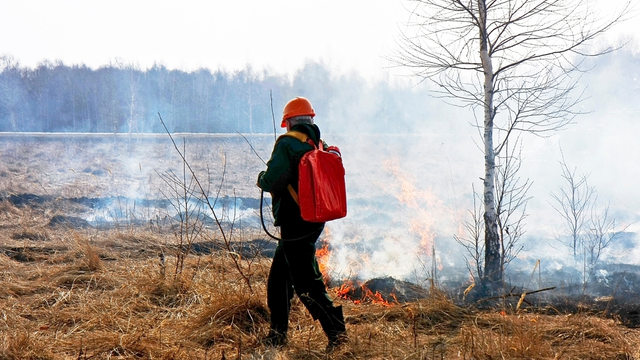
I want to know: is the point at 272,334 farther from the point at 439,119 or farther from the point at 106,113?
the point at 106,113

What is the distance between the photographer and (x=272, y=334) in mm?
3393

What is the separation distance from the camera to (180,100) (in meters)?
41.6

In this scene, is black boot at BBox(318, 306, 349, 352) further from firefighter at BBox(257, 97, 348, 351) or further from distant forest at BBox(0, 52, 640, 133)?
distant forest at BBox(0, 52, 640, 133)

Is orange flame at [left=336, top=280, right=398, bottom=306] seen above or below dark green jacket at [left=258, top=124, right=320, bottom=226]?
below

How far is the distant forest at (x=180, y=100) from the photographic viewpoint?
34469mm

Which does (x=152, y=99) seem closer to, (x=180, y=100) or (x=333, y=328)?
(x=180, y=100)

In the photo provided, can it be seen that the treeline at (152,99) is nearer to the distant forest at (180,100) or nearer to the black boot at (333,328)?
the distant forest at (180,100)

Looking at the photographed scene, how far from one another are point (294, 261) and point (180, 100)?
41.4 meters

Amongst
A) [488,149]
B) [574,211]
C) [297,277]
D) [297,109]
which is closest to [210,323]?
[297,277]

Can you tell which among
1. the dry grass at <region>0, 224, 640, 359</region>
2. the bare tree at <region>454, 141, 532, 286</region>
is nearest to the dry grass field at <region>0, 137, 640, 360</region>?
the dry grass at <region>0, 224, 640, 359</region>

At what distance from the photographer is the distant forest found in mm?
34469

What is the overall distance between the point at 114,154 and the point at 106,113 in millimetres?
16365

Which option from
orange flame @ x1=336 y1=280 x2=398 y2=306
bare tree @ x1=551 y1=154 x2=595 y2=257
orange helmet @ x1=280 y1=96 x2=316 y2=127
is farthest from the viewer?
bare tree @ x1=551 y1=154 x2=595 y2=257

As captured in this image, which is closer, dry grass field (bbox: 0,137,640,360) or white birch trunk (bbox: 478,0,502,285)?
dry grass field (bbox: 0,137,640,360)
